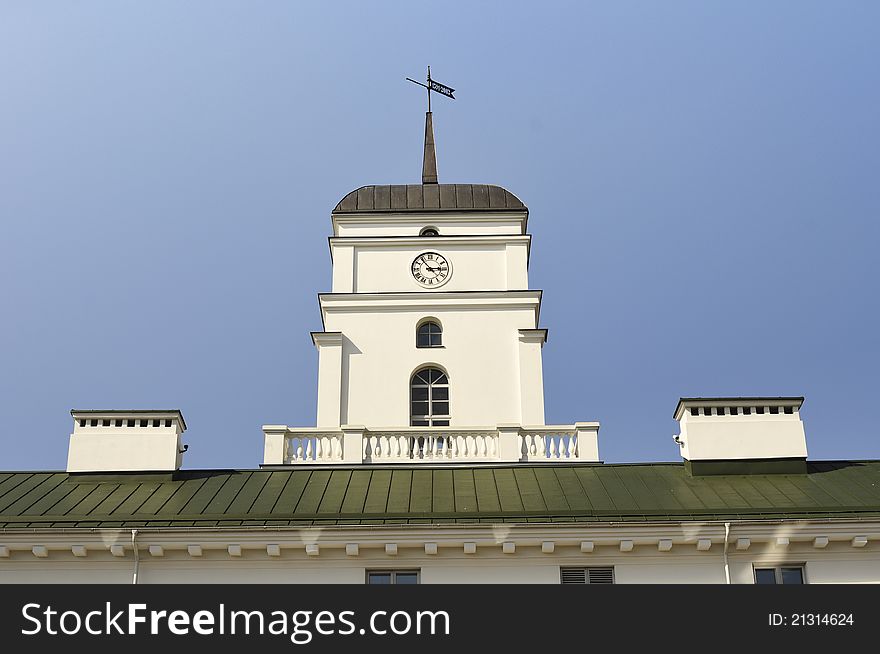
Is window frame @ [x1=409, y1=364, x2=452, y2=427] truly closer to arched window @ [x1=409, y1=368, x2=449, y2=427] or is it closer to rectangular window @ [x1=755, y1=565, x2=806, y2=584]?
arched window @ [x1=409, y1=368, x2=449, y2=427]

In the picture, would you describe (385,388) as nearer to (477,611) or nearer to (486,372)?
(486,372)

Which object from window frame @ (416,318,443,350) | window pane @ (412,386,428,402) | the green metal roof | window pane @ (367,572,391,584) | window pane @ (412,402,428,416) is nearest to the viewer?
window pane @ (367,572,391,584)

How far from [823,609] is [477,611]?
5294 mm

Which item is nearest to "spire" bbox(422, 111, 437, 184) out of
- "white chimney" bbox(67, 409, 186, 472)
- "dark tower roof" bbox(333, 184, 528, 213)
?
"dark tower roof" bbox(333, 184, 528, 213)

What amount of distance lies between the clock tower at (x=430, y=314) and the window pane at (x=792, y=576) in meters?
13.8

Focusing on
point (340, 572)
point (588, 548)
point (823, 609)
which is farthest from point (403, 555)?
point (823, 609)

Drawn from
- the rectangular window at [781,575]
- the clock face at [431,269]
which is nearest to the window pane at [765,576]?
the rectangular window at [781,575]

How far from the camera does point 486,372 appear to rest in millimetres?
37469

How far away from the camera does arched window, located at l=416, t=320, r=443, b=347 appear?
38.2 metres

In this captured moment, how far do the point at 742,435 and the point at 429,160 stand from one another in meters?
24.1

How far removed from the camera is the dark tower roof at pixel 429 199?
4112 centimetres

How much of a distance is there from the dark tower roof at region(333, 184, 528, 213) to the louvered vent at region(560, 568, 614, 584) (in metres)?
20.5

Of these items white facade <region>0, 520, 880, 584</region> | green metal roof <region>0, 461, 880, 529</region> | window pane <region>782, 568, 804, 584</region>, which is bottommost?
window pane <region>782, 568, 804, 584</region>

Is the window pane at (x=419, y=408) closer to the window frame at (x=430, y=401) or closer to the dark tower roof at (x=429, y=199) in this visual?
the window frame at (x=430, y=401)
